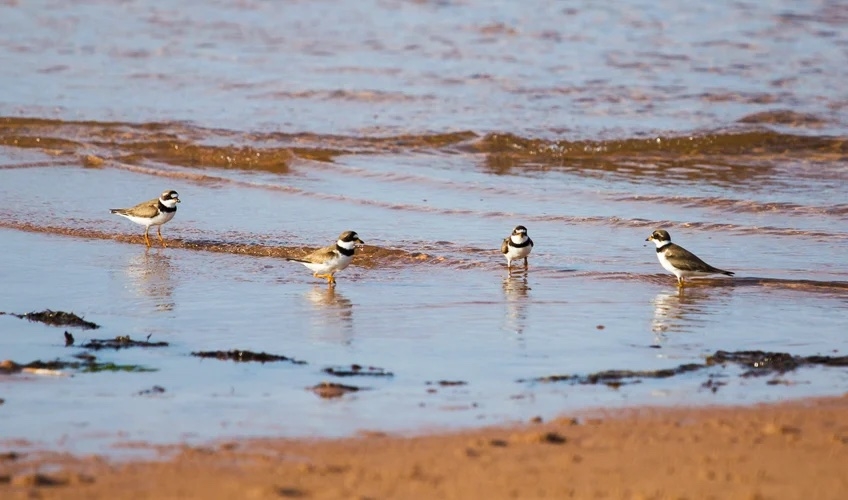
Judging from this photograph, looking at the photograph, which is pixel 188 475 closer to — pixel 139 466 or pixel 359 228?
pixel 139 466

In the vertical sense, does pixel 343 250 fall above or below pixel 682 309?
above

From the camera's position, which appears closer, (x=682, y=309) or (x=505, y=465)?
(x=505, y=465)

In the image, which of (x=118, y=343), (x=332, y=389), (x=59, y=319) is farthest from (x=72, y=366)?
(x=332, y=389)

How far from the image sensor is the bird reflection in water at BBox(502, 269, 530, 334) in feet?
30.0

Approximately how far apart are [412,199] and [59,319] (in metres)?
6.97

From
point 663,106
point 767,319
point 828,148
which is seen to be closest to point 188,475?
point 767,319

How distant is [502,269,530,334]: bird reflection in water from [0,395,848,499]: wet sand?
261 cm

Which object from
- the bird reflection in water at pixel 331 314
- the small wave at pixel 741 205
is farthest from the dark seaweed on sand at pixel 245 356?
the small wave at pixel 741 205

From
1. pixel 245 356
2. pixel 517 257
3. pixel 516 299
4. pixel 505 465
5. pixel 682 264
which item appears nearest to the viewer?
pixel 505 465

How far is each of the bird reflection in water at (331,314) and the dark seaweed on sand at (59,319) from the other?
1.68m

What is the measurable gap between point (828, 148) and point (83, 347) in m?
13.9

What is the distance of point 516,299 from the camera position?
10.3 m

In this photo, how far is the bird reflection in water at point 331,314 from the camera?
880 cm

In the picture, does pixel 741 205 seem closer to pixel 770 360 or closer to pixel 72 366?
pixel 770 360
